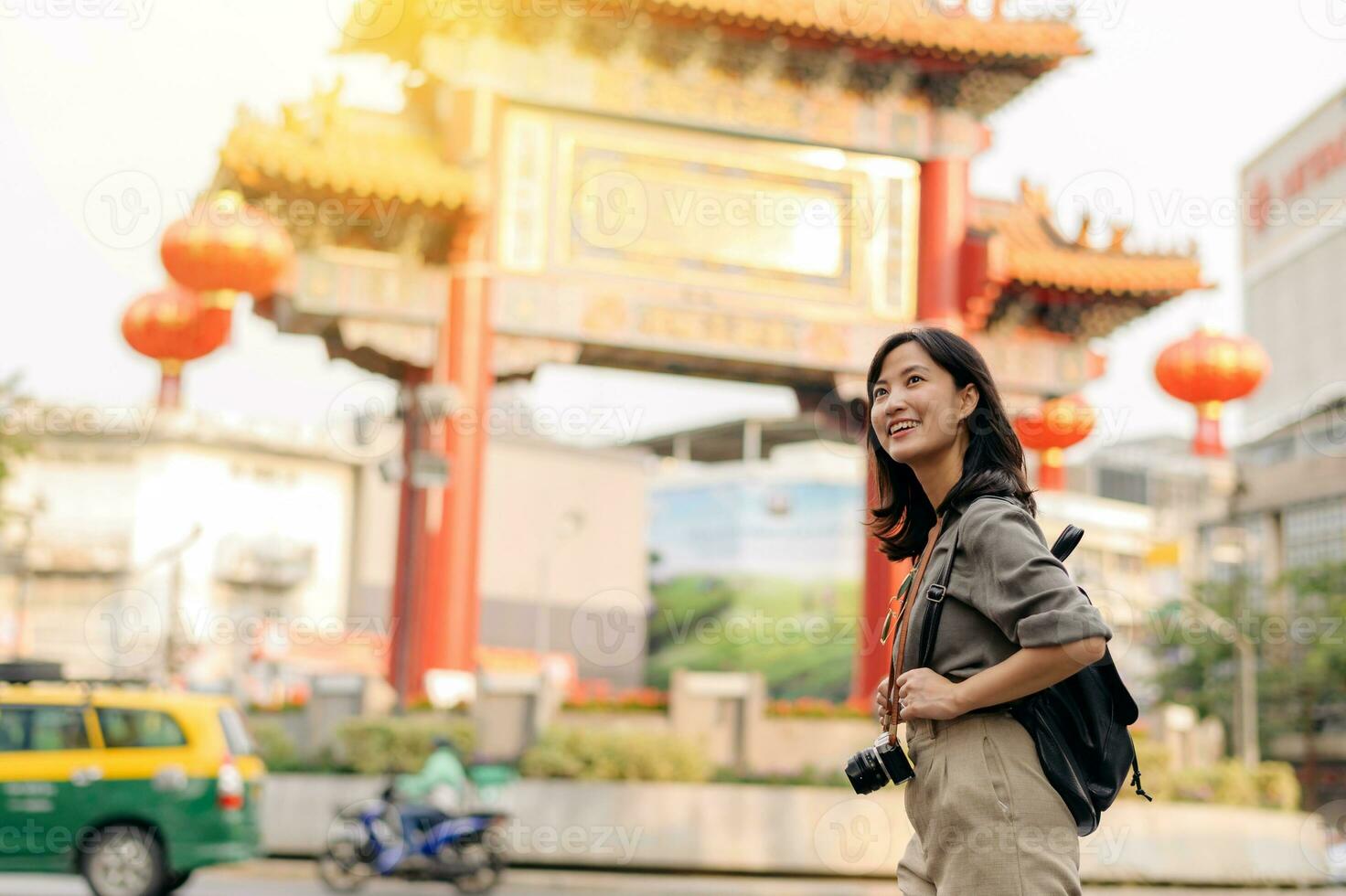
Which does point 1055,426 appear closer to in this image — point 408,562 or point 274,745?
point 408,562

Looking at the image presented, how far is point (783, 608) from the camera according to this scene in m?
58.9

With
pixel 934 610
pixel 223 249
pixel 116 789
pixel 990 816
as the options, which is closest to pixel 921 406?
pixel 934 610

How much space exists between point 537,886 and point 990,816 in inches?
468

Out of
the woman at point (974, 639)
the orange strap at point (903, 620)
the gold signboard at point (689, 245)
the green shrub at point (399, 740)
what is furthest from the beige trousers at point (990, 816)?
the gold signboard at point (689, 245)

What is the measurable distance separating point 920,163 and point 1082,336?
2980 mm

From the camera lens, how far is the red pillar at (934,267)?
17594 millimetres

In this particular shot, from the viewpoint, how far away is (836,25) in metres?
16.8

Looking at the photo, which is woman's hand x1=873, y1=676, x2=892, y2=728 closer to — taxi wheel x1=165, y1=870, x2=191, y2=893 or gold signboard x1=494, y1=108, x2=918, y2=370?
taxi wheel x1=165, y1=870, x2=191, y2=893

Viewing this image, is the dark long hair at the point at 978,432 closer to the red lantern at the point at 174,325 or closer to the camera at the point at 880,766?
the camera at the point at 880,766

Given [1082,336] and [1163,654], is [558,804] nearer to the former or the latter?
[1082,336]

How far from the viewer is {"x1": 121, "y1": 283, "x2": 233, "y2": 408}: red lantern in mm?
14891

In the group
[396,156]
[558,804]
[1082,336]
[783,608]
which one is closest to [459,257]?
[396,156]

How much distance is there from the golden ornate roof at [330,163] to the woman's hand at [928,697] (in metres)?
13.3

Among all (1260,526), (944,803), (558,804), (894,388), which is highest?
(1260,526)
